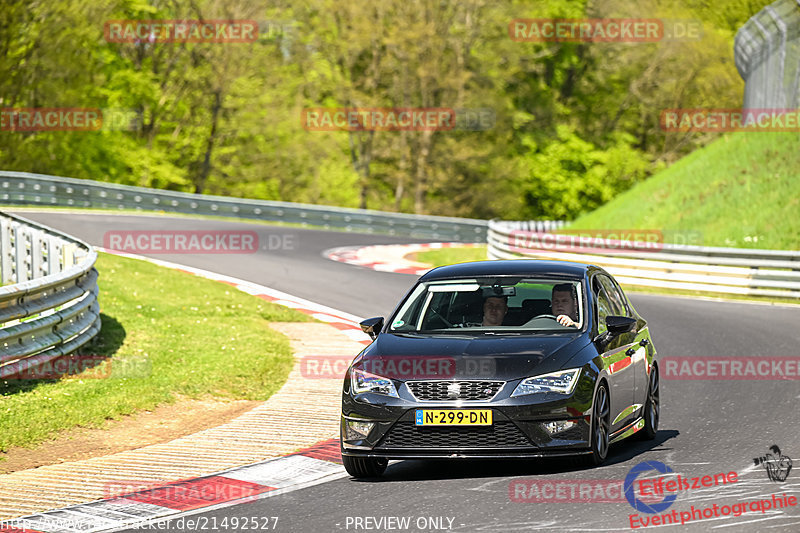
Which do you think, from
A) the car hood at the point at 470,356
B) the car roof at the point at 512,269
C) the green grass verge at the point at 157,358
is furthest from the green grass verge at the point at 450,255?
the car hood at the point at 470,356

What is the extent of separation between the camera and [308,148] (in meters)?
63.3

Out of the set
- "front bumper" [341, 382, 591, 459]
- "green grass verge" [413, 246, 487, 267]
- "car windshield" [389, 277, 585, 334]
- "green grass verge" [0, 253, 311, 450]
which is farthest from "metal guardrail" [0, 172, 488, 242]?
"front bumper" [341, 382, 591, 459]

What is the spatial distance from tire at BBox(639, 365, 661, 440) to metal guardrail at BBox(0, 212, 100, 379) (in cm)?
584

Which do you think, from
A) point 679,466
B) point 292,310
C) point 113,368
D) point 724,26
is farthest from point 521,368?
point 724,26

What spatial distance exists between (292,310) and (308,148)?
44.8 metres

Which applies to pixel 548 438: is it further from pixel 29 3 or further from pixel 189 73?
pixel 189 73

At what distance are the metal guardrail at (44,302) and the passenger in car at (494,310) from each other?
15.4 ft

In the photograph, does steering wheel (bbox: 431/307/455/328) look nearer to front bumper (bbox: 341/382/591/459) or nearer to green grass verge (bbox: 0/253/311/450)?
front bumper (bbox: 341/382/591/459)

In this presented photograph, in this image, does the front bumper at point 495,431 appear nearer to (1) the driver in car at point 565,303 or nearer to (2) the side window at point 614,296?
(1) the driver in car at point 565,303

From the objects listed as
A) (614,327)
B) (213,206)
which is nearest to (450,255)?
(213,206)

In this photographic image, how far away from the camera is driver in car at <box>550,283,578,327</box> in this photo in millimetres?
9039

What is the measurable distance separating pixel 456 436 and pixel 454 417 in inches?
5.3

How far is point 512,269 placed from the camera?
955cm

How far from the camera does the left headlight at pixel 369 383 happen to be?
8.08 m
